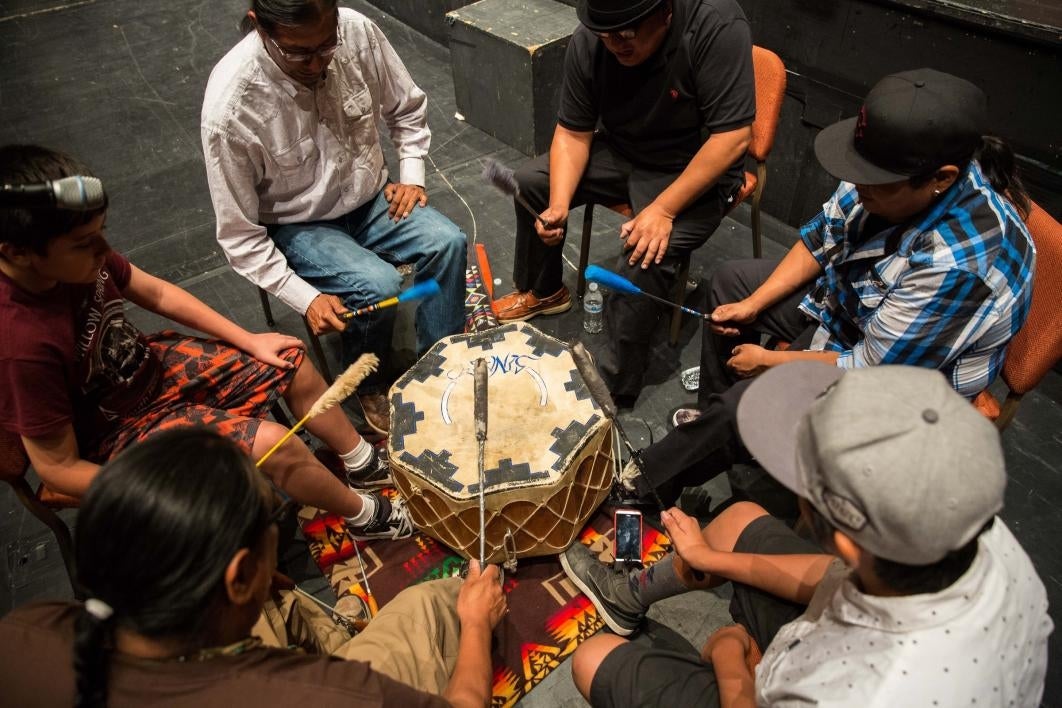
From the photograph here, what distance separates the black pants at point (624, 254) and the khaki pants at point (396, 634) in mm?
1232

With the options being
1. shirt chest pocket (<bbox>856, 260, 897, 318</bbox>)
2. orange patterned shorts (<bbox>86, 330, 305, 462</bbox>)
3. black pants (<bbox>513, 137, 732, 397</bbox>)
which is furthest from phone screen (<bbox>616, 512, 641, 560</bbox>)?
orange patterned shorts (<bbox>86, 330, 305, 462</bbox>)

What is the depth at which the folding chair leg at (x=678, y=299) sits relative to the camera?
2.84 metres

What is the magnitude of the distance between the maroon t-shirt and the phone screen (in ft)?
5.09

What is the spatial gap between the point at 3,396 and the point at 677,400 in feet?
7.39

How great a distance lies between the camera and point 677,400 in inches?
112

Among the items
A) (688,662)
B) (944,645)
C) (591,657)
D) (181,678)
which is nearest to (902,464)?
(944,645)

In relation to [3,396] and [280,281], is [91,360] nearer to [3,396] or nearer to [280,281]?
[3,396]

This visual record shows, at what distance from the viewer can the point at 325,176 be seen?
250 cm

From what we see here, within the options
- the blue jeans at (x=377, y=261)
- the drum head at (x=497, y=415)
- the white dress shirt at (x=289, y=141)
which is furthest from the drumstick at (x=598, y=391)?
the white dress shirt at (x=289, y=141)

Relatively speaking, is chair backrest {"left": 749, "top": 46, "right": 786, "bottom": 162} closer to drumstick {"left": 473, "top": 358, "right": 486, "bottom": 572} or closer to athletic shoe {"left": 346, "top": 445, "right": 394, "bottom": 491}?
drumstick {"left": 473, "top": 358, "right": 486, "bottom": 572}

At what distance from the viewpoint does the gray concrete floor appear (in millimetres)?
2340

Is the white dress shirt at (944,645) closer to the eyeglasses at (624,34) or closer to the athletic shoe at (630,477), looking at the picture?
the athletic shoe at (630,477)

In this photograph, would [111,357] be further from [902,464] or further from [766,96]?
[766,96]

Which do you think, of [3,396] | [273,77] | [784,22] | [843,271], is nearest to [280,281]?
[273,77]
